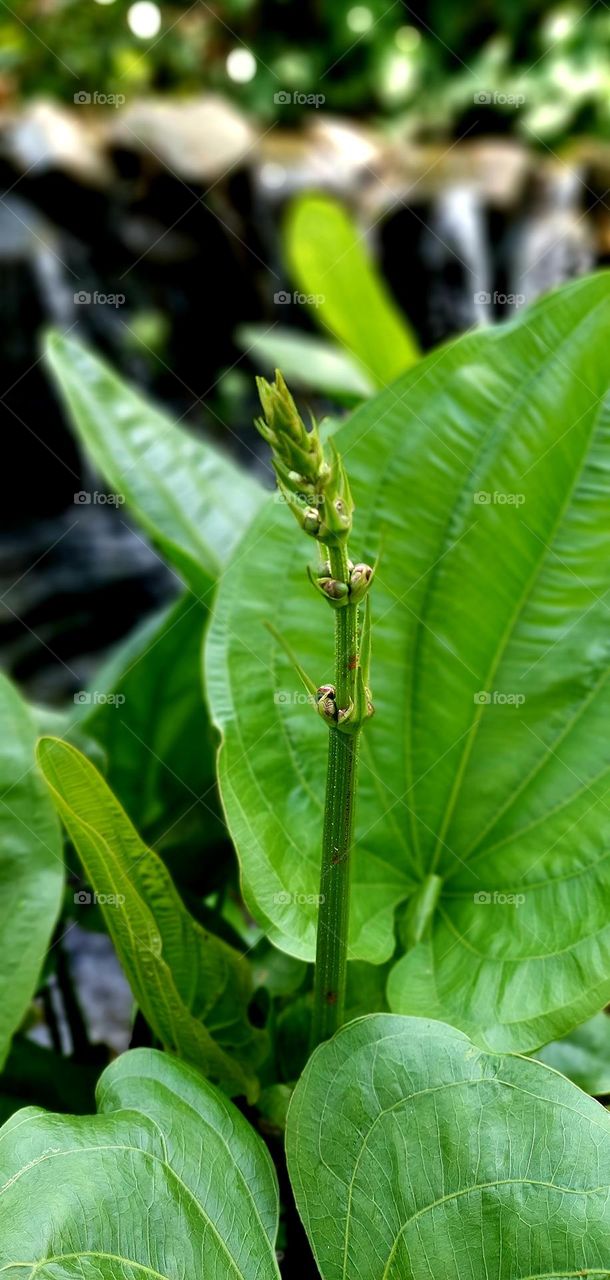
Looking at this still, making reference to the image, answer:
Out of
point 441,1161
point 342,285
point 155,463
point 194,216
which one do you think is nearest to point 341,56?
point 194,216

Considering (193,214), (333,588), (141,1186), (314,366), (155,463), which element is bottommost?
(141,1186)

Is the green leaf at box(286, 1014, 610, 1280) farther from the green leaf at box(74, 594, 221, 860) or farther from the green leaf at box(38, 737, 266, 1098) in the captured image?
the green leaf at box(74, 594, 221, 860)

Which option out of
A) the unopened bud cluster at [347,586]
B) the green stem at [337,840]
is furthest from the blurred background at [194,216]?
the unopened bud cluster at [347,586]

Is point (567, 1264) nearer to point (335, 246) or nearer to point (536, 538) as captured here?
point (536, 538)

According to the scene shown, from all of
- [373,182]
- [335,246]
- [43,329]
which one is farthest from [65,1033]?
[373,182]

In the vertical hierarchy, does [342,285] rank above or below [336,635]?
above

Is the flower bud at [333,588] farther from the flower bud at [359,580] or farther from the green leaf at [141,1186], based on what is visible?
the green leaf at [141,1186]

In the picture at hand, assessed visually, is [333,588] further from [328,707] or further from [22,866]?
[22,866]

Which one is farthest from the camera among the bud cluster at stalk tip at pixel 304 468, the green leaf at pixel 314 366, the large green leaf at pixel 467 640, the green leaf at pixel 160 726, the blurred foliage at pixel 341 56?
the blurred foliage at pixel 341 56
